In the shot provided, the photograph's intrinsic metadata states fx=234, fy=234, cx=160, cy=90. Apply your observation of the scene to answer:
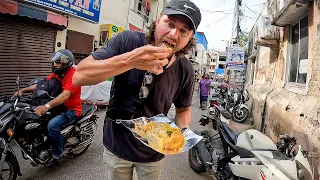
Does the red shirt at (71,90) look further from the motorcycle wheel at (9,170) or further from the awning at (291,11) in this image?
the awning at (291,11)

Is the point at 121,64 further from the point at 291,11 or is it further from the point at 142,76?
the point at 291,11

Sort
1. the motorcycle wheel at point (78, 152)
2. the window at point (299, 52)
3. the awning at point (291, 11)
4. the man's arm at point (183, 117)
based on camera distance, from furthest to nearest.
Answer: the window at point (299, 52)
the awning at point (291, 11)
the motorcycle wheel at point (78, 152)
the man's arm at point (183, 117)

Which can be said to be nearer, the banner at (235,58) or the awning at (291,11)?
the awning at (291,11)

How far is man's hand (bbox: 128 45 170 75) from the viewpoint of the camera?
1146 millimetres

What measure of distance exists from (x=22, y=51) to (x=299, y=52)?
780cm

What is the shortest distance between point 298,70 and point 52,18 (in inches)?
297

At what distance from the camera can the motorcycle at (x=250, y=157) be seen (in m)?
2.49

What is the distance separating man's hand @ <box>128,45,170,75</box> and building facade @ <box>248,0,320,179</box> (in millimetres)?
3272

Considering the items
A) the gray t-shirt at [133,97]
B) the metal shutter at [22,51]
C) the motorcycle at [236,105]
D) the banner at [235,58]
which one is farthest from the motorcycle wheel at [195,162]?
the banner at [235,58]

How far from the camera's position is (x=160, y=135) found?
5.36ft

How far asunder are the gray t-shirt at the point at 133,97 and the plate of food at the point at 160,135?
0.21ft

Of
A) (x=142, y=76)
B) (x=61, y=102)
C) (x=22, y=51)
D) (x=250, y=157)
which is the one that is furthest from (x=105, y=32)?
(x=142, y=76)

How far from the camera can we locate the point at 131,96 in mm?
1622

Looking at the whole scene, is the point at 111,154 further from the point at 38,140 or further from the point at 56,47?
the point at 56,47
